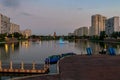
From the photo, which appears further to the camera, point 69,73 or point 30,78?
point 69,73

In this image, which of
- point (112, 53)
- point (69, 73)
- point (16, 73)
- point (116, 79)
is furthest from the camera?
point (112, 53)

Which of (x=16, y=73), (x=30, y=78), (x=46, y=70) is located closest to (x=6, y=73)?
(x=16, y=73)

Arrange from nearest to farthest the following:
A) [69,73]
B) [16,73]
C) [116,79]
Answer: [116,79] → [69,73] → [16,73]

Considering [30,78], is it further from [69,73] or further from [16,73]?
[16,73]

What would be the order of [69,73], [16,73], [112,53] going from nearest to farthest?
[69,73]
[16,73]
[112,53]

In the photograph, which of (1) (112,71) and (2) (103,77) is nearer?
(2) (103,77)

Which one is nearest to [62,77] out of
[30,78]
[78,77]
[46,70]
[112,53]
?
[78,77]

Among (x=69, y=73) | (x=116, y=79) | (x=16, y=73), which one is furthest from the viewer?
(x=16, y=73)

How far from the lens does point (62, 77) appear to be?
77.2ft

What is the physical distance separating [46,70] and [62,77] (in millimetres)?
13579

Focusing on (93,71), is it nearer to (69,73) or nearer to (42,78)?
(69,73)

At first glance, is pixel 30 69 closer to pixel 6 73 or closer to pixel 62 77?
pixel 6 73

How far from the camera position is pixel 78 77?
76.7ft

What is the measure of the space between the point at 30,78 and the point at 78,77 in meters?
4.51
